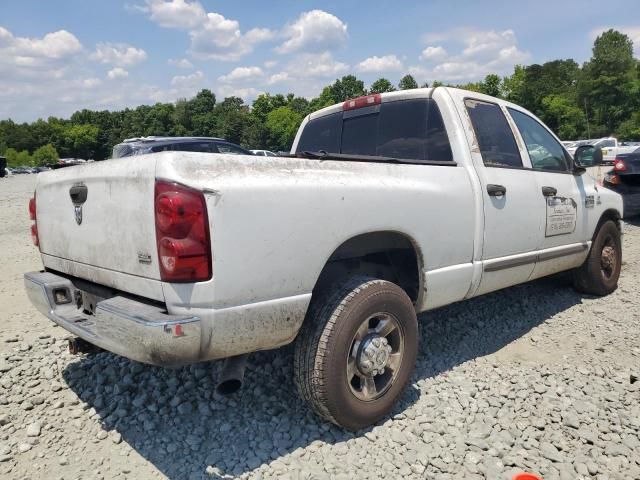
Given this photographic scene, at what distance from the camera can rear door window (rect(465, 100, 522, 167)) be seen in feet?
11.7

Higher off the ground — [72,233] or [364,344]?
[72,233]

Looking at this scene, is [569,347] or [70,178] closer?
[70,178]

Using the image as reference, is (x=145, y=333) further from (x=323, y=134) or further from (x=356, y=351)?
(x=323, y=134)

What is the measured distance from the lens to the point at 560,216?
4.11 metres

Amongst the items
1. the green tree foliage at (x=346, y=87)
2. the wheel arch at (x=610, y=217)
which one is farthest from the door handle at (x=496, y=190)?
the green tree foliage at (x=346, y=87)

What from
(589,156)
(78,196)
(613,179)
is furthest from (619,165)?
(78,196)

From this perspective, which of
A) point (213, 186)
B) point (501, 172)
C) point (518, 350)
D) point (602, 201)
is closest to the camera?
point (213, 186)

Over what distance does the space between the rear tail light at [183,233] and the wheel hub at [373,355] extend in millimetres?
1025

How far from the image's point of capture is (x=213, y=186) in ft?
6.85

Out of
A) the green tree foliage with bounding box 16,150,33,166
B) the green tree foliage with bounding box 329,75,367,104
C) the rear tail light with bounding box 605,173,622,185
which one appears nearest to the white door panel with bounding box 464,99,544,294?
the rear tail light with bounding box 605,173,622,185

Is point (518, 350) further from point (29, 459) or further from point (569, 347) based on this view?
point (29, 459)

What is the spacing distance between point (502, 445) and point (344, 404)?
888 mm

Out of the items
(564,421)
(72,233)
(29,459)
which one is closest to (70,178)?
(72,233)

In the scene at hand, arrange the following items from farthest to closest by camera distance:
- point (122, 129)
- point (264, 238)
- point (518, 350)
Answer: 1. point (122, 129)
2. point (518, 350)
3. point (264, 238)
